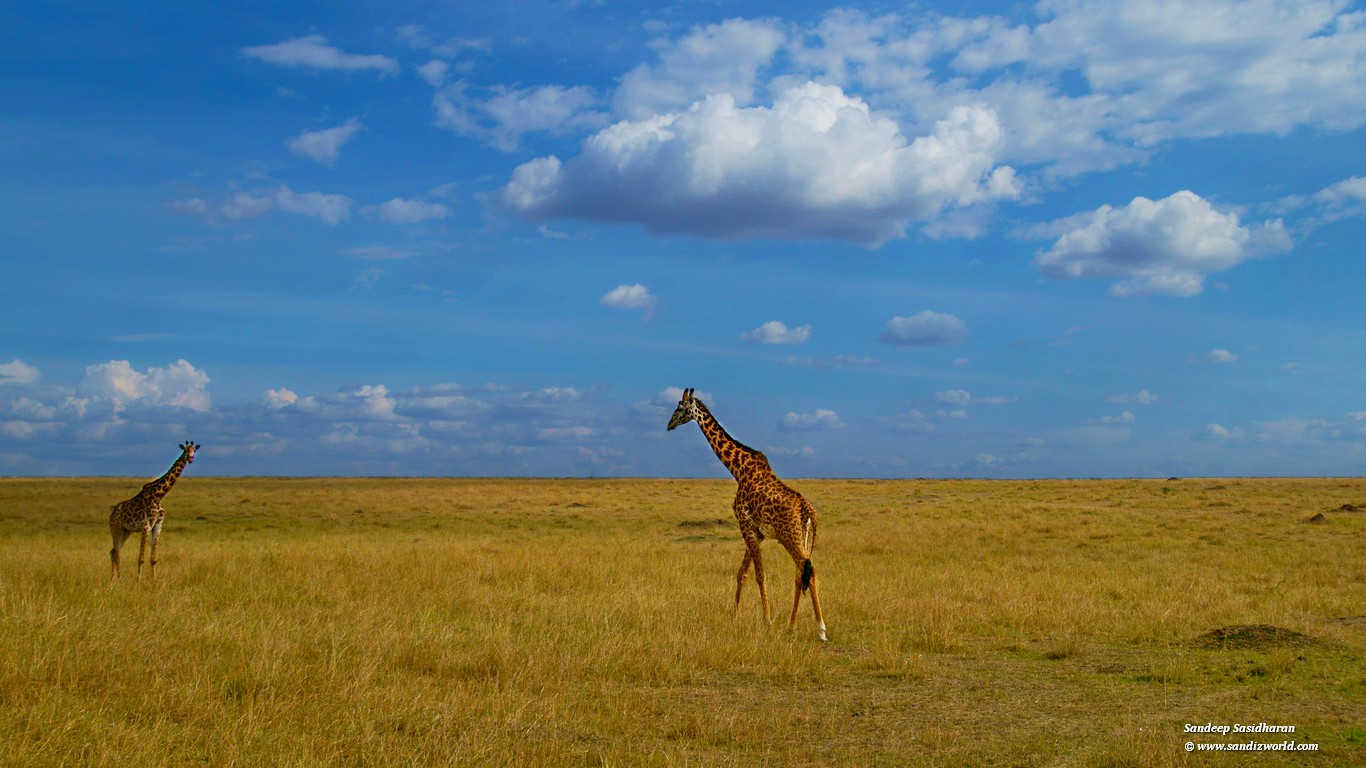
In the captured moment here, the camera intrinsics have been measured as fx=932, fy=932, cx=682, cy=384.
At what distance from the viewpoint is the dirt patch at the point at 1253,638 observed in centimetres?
1090

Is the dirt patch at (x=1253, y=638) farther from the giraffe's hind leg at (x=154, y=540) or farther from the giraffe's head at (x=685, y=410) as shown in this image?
the giraffe's hind leg at (x=154, y=540)

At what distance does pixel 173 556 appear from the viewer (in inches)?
766

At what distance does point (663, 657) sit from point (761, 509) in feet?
11.6

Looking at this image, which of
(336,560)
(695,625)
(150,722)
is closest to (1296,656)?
(695,625)

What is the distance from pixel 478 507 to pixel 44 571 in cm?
2582

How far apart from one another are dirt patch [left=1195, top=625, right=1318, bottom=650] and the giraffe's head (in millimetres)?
7535

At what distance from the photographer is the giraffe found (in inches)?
477

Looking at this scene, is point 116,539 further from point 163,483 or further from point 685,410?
point 685,410

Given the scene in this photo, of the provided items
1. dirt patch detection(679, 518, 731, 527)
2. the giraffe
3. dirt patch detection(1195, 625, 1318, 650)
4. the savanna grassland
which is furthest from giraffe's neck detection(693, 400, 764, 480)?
dirt patch detection(679, 518, 731, 527)

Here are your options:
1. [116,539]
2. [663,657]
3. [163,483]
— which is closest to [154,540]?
[116,539]

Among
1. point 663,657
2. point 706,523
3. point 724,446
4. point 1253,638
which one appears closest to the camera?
point 663,657

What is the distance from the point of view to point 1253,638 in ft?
36.3

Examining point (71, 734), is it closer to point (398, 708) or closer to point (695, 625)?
point (398, 708)

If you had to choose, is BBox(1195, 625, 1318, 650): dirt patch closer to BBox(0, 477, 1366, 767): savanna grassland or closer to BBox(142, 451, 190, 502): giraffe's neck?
BBox(0, 477, 1366, 767): savanna grassland
